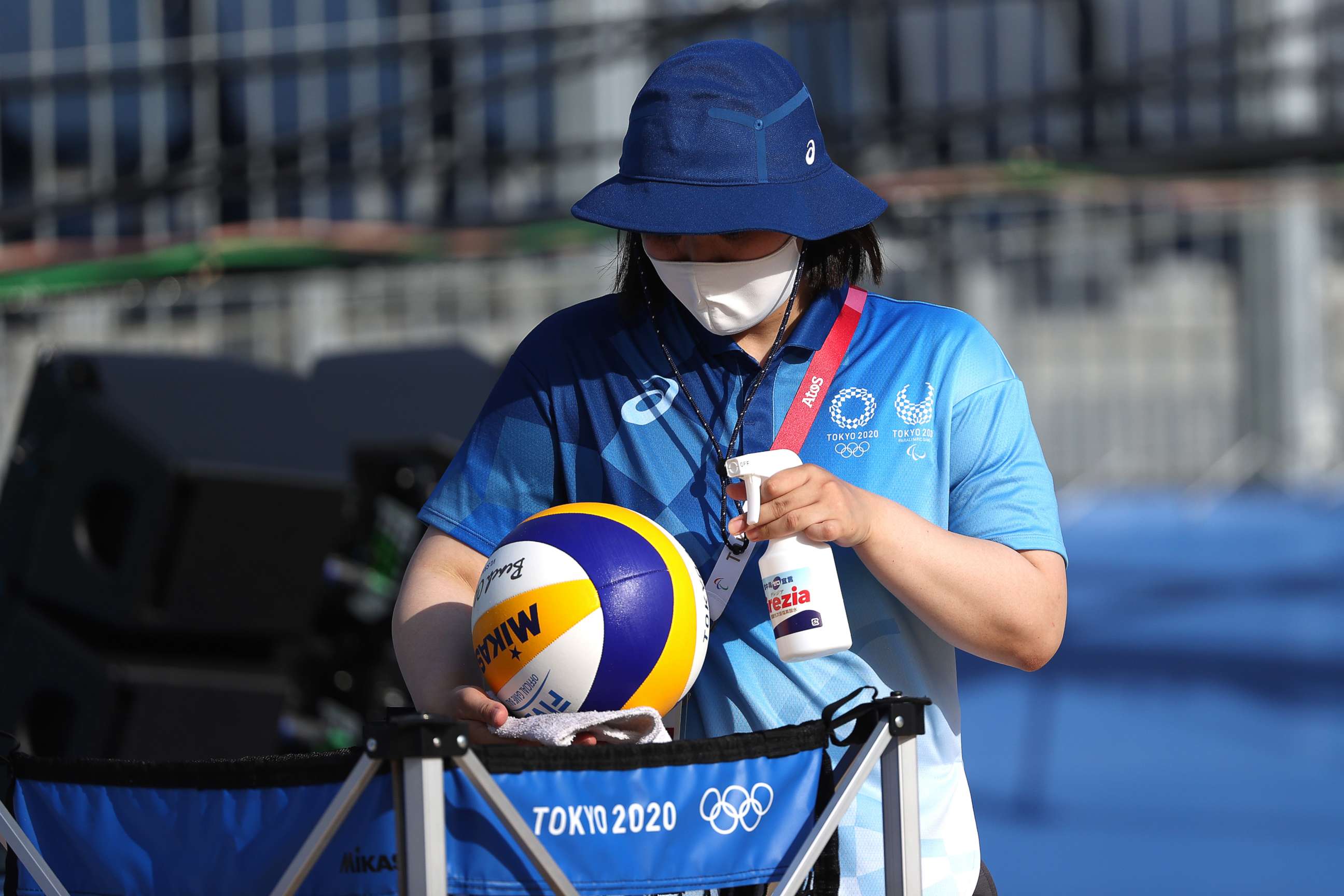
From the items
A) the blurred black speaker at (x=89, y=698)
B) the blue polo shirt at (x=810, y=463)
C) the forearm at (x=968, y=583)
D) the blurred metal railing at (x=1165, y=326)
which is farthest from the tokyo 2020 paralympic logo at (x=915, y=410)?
the blurred metal railing at (x=1165, y=326)

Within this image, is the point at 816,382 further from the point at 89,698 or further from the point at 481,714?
the point at 89,698

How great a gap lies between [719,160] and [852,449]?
0.37 metres

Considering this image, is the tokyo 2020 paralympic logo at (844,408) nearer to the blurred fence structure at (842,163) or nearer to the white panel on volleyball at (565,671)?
the white panel on volleyball at (565,671)

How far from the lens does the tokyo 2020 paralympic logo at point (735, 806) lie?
58.8 inches

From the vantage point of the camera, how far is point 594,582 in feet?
5.32

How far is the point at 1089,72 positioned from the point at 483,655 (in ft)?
60.4

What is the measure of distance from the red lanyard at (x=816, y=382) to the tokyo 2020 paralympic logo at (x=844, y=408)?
17mm

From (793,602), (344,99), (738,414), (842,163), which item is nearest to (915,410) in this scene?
(738,414)

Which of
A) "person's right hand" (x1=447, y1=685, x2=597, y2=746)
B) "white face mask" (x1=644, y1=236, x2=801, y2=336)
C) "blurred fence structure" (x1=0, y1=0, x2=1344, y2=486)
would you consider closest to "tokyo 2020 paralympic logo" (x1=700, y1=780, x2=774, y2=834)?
"person's right hand" (x1=447, y1=685, x2=597, y2=746)

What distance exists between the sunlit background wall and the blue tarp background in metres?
0.03

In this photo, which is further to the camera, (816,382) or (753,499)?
(816,382)

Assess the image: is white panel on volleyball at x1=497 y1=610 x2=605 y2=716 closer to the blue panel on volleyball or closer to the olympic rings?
the blue panel on volleyball

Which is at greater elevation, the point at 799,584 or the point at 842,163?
the point at 842,163

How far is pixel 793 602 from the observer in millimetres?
1540
